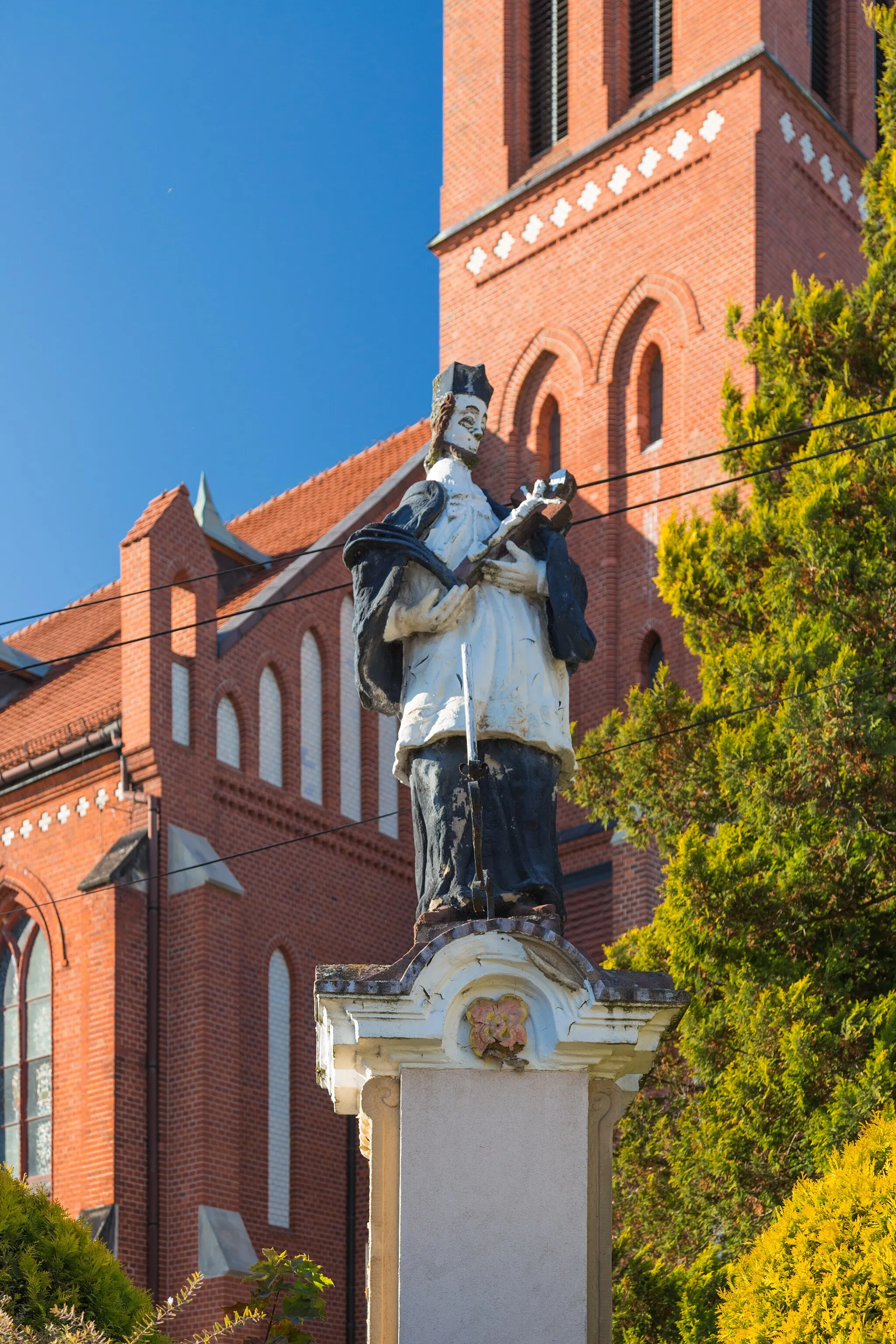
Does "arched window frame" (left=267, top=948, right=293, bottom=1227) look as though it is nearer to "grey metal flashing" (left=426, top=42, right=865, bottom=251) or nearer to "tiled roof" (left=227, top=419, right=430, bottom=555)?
"tiled roof" (left=227, top=419, right=430, bottom=555)

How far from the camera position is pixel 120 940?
21453 millimetres

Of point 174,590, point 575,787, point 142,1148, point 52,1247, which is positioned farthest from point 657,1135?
point 174,590

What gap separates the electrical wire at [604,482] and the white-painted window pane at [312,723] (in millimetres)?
1185

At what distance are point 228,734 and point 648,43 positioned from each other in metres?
10.7

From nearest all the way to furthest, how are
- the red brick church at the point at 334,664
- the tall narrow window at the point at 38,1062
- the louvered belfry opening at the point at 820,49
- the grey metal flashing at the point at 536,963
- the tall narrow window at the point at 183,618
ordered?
1. the grey metal flashing at the point at 536,963
2. the red brick church at the point at 334,664
3. the tall narrow window at the point at 38,1062
4. the tall narrow window at the point at 183,618
5. the louvered belfry opening at the point at 820,49

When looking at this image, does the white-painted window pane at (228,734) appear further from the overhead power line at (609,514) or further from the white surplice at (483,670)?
the white surplice at (483,670)

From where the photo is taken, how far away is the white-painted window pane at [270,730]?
23.6 metres

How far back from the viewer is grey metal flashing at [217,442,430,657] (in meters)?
23.7

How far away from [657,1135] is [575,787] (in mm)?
2517

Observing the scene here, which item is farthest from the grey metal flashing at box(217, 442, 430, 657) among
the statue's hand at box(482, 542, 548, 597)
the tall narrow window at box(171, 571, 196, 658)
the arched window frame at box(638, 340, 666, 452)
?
the statue's hand at box(482, 542, 548, 597)

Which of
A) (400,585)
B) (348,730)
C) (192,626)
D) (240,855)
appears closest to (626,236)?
(348,730)

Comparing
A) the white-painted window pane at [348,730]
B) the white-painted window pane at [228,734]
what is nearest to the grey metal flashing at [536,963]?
Result: the white-painted window pane at [228,734]

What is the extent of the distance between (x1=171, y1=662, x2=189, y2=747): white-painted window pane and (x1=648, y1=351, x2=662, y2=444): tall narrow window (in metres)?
6.67

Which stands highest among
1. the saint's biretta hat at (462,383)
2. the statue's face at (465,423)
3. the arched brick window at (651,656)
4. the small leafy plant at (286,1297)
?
the arched brick window at (651,656)
